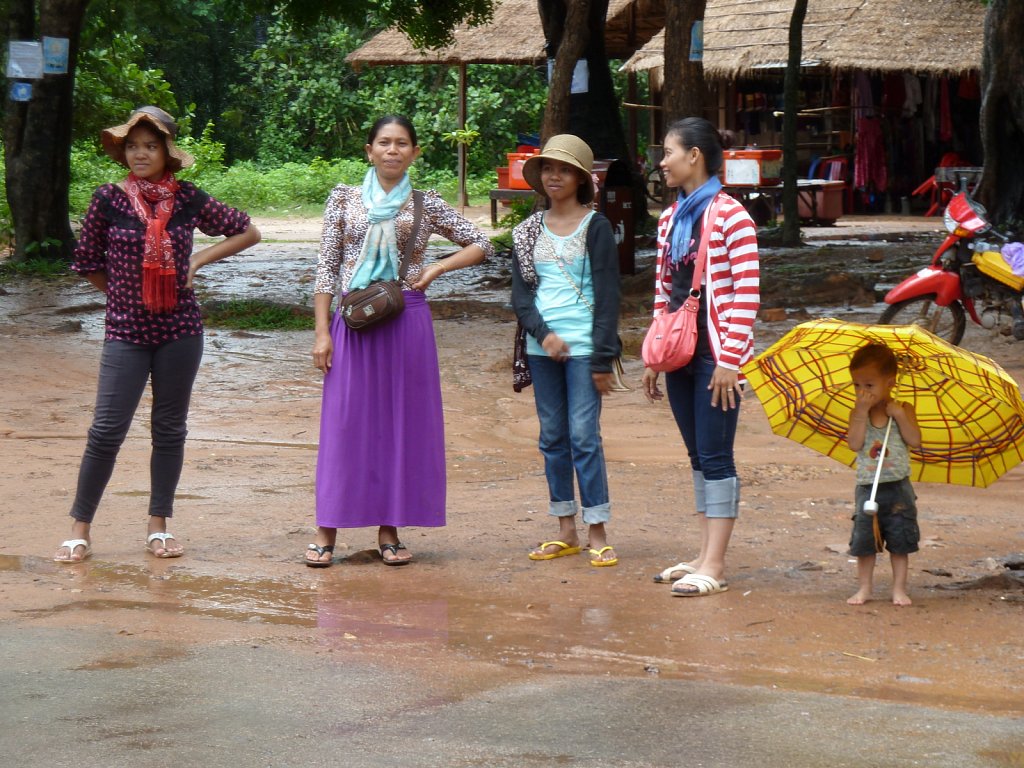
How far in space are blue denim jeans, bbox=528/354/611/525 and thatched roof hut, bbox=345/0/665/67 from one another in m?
19.7

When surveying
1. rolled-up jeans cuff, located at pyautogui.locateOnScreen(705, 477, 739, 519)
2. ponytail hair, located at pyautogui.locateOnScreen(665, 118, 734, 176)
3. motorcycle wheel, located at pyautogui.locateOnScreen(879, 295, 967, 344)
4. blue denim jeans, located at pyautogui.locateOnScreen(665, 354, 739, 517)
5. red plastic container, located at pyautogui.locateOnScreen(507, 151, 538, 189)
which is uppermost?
red plastic container, located at pyautogui.locateOnScreen(507, 151, 538, 189)

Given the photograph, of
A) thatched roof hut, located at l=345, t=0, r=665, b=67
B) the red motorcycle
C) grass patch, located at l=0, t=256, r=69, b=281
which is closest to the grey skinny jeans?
the red motorcycle

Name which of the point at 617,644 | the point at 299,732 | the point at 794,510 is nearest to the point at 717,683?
the point at 617,644

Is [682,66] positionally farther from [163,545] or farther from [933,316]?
[163,545]

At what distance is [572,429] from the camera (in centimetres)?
570

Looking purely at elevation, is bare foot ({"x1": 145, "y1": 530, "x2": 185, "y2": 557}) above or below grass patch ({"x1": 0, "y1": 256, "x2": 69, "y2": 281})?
below

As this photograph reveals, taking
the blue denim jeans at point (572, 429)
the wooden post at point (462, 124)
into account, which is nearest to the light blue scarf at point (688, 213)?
the blue denim jeans at point (572, 429)

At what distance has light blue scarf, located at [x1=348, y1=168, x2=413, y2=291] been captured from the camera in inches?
225

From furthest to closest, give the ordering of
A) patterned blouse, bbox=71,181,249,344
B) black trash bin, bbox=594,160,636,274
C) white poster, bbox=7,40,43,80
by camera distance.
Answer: white poster, bbox=7,40,43,80 < black trash bin, bbox=594,160,636,274 < patterned blouse, bbox=71,181,249,344

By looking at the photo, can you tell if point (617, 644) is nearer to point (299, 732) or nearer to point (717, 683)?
point (717, 683)

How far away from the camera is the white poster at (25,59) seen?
1587 cm

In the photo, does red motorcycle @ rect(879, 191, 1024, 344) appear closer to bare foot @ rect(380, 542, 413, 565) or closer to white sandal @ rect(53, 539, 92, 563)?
bare foot @ rect(380, 542, 413, 565)

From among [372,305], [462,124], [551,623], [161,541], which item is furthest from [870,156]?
[551,623]

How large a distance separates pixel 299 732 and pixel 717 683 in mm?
1300
